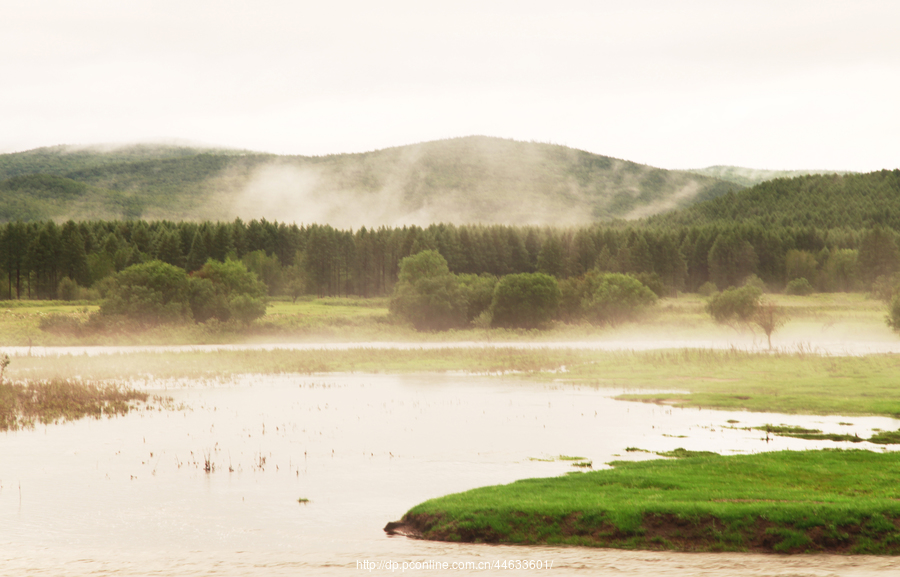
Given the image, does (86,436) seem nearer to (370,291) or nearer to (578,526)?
(578,526)

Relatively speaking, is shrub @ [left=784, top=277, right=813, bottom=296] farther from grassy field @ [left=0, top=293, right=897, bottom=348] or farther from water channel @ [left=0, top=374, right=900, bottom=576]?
water channel @ [left=0, top=374, right=900, bottom=576]

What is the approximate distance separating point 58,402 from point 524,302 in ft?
234

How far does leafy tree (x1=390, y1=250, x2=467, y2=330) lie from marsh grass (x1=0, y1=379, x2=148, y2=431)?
61.0m

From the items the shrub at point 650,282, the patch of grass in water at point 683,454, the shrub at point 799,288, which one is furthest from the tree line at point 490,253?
the patch of grass in water at point 683,454

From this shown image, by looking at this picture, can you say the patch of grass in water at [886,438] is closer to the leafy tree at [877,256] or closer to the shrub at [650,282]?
the shrub at [650,282]

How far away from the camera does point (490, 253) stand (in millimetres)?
190125

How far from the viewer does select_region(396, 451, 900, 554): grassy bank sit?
15742mm

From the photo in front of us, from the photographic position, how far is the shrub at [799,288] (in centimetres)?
15850

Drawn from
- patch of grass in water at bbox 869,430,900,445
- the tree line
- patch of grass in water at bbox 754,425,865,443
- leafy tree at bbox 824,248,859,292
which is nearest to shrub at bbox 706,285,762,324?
patch of grass in water at bbox 754,425,865,443

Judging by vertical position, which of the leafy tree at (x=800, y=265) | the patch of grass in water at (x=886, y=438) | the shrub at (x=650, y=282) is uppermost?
the leafy tree at (x=800, y=265)

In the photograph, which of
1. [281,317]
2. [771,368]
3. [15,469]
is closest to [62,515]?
[15,469]

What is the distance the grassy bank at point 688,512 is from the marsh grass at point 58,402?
24.3 meters

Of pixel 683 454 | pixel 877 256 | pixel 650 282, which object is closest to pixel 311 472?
pixel 683 454

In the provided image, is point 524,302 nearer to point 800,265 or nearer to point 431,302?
point 431,302
